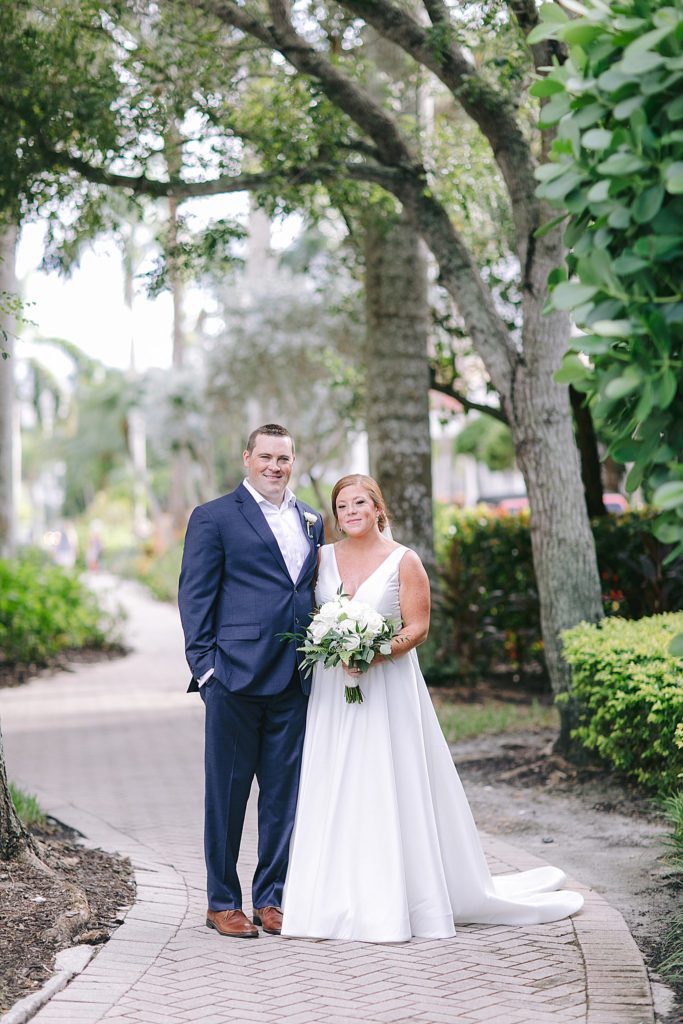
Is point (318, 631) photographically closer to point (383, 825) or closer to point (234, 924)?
point (383, 825)

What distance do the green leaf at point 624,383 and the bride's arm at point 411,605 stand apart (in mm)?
2191

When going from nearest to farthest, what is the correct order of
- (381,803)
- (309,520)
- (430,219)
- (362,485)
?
1. (381,803)
2. (362,485)
3. (309,520)
4. (430,219)

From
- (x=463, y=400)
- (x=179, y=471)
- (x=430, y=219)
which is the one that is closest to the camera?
(x=430, y=219)

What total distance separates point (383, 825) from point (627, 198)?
2.84 meters

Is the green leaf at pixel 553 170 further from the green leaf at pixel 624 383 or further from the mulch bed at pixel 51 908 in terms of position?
the mulch bed at pixel 51 908

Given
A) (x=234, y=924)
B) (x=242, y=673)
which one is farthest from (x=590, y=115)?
(x=234, y=924)

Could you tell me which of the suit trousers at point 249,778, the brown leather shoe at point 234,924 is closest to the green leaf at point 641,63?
the suit trousers at point 249,778

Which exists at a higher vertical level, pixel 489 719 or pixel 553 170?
pixel 553 170

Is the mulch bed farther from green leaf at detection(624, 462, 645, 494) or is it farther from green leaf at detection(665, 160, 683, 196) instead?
green leaf at detection(665, 160, 683, 196)

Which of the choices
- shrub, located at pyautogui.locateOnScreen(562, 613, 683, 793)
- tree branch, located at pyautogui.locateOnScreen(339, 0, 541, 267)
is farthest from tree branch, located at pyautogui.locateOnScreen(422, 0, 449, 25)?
shrub, located at pyautogui.locateOnScreen(562, 613, 683, 793)

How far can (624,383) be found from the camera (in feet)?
9.70

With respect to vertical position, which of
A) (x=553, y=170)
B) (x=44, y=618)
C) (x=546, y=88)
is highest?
(x=546, y=88)

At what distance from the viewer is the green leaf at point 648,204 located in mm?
3010

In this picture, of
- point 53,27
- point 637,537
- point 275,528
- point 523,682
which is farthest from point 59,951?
point 523,682
